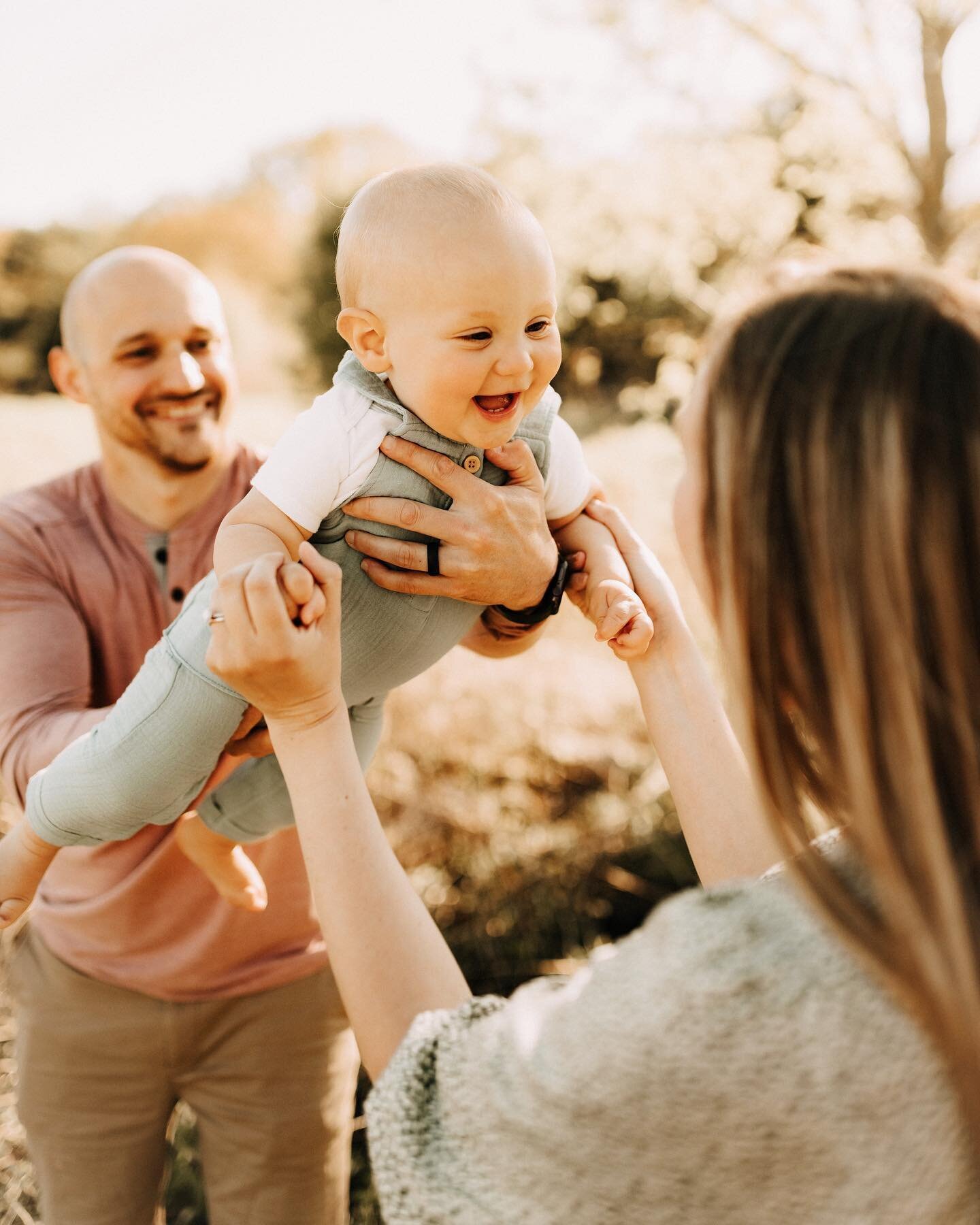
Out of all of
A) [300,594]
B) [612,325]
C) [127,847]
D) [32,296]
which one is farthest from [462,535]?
[32,296]

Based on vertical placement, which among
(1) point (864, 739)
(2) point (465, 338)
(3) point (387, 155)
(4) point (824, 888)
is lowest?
(4) point (824, 888)

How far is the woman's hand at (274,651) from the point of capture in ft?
4.59

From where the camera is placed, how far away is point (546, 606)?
1995 millimetres

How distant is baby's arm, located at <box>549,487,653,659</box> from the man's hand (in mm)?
112

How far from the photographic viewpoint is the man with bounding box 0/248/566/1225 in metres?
2.27

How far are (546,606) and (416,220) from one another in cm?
73

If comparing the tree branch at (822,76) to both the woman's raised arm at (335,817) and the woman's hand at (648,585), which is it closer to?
the woman's hand at (648,585)

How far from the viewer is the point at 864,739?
1.03 m

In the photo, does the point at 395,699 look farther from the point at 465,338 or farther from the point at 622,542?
the point at 465,338

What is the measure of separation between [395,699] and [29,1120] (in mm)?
2944

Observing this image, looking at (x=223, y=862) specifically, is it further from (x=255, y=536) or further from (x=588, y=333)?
(x=588, y=333)

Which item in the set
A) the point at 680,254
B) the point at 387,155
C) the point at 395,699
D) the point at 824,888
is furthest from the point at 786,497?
the point at 387,155

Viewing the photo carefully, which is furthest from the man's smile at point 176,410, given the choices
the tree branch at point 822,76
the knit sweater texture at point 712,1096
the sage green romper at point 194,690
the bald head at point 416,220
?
the tree branch at point 822,76

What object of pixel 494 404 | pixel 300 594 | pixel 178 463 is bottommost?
pixel 300 594
